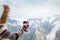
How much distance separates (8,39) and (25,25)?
15.6 inches

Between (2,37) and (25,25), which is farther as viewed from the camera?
(25,25)

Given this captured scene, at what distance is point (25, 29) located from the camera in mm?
3631

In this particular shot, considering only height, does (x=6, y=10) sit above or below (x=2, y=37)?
above

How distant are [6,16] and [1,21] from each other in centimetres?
10

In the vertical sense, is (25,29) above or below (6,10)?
below

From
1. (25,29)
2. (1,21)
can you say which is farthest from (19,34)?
(1,21)

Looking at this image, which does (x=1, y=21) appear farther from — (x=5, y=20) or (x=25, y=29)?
(x=25, y=29)

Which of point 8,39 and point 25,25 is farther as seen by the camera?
point 25,25

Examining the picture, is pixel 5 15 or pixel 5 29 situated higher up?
pixel 5 15

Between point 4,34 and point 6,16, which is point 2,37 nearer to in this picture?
point 4,34

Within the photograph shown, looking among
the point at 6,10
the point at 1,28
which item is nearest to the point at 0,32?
the point at 1,28

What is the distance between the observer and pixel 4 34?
340cm

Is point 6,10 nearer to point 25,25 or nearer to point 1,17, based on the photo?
point 1,17

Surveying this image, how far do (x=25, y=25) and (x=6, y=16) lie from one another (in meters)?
0.34
